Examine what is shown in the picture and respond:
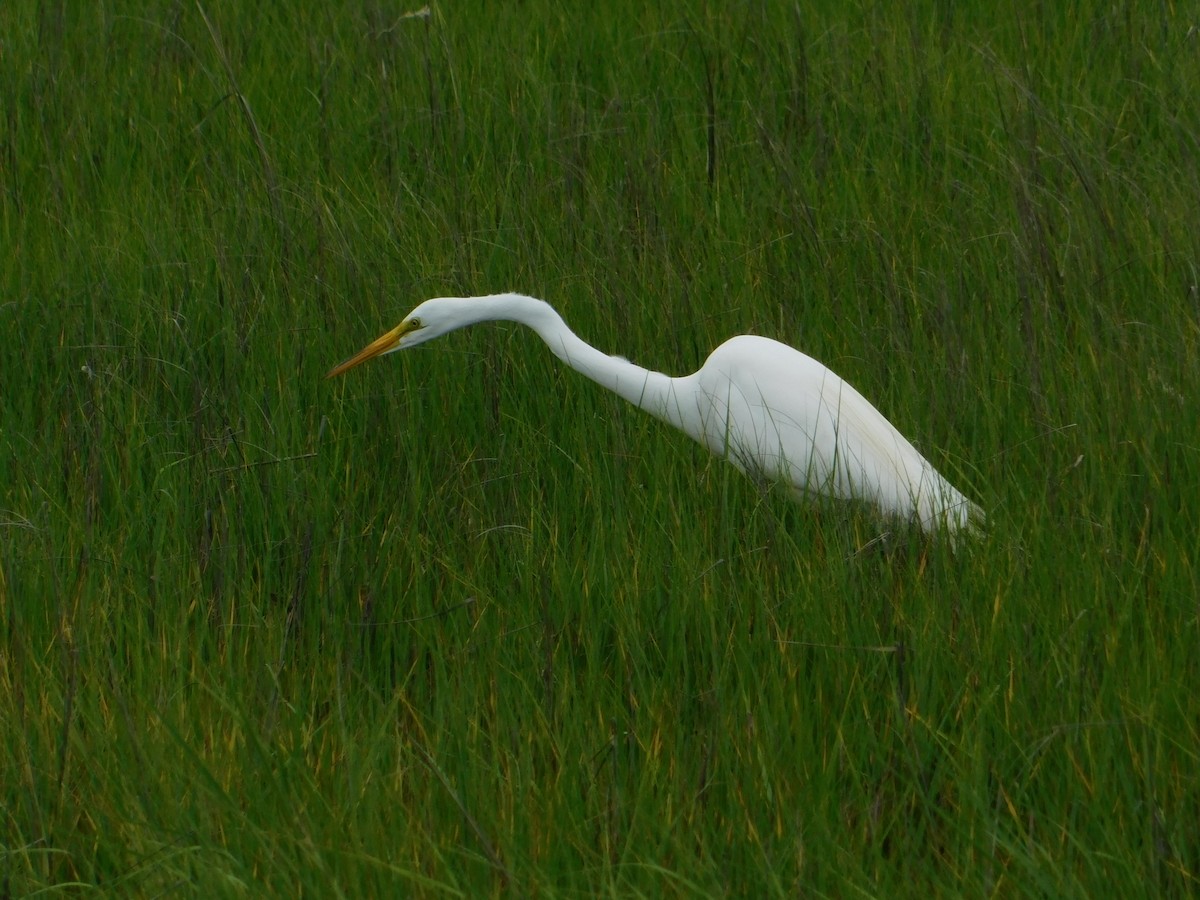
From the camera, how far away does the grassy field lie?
1.86 m

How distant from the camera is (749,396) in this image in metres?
3.13

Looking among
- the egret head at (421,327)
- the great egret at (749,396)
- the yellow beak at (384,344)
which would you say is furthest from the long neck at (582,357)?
the yellow beak at (384,344)

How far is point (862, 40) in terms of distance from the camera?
489 cm

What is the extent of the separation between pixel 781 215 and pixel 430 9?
5.44 ft

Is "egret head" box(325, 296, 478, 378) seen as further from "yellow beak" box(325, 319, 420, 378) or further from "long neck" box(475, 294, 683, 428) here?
"long neck" box(475, 294, 683, 428)

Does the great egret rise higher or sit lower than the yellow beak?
lower

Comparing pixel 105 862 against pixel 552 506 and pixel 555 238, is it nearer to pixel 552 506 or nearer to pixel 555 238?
pixel 552 506

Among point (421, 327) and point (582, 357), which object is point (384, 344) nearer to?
point (421, 327)

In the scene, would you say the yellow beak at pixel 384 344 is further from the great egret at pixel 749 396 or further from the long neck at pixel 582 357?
the long neck at pixel 582 357

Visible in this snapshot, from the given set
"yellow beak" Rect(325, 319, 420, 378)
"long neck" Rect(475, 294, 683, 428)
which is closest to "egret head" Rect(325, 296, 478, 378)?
"yellow beak" Rect(325, 319, 420, 378)

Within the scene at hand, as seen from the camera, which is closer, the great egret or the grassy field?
the grassy field

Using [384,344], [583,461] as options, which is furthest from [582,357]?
[384,344]

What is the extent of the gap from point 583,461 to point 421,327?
497mm

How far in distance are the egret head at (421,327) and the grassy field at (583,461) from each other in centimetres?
11
